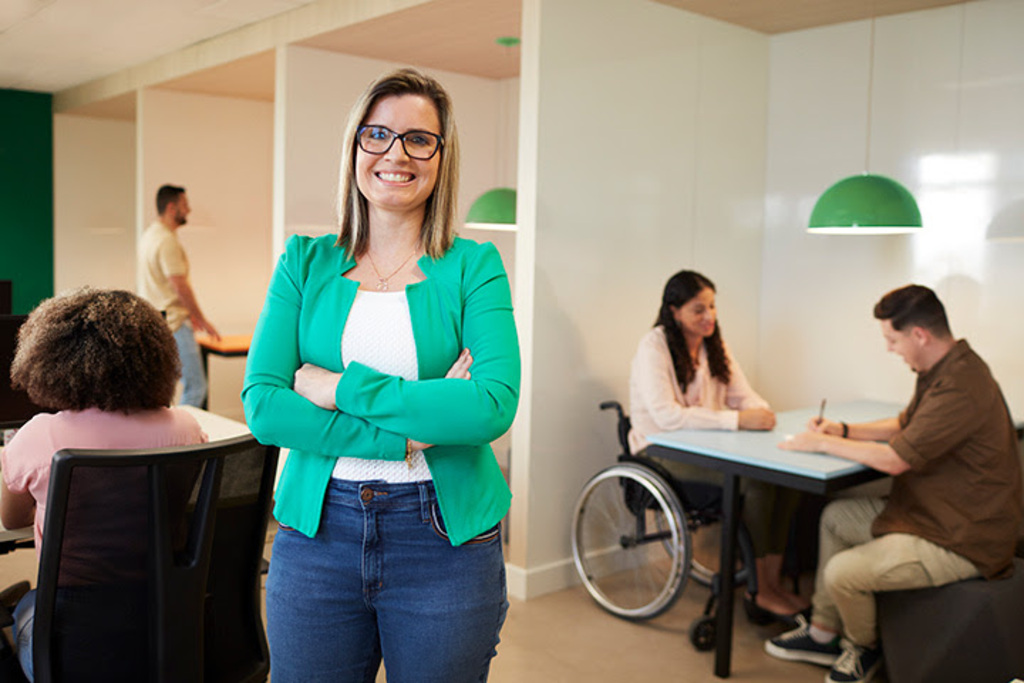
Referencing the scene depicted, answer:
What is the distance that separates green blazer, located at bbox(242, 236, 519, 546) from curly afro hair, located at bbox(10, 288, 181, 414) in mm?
553

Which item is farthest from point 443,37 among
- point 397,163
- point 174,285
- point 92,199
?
point 92,199

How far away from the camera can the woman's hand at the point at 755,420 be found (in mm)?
3533

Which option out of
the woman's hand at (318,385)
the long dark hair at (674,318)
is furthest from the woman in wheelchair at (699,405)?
the woman's hand at (318,385)

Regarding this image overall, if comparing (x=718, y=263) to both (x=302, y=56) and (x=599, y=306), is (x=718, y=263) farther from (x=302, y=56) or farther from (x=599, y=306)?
(x=302, y=56)

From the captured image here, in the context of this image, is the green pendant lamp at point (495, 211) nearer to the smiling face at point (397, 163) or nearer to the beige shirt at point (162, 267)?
the beige shirt at point (162, 267)

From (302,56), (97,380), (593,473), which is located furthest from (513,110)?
(97,380)

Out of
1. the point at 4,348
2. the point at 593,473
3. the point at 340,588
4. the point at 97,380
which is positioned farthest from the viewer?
the point at 593,473

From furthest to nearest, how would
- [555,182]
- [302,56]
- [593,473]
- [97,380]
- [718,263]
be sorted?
[302,56] < [718,263] < [593,473] < [555,182] < [97,380]

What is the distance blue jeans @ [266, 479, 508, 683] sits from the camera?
4.74 feet

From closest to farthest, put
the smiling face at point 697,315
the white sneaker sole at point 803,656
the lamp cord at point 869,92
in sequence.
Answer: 1. the white sneaker sole at point 803,656
2. the smiling face at point 697,315
3. the lamp cord at point 869,92

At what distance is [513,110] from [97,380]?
4321 mm

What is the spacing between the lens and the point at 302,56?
5094 millimetres

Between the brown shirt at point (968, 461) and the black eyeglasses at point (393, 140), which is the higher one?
the black eyeglasses at point (393, 140)

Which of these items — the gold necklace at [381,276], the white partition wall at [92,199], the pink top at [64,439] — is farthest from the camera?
the white partition wall at [92,199]
